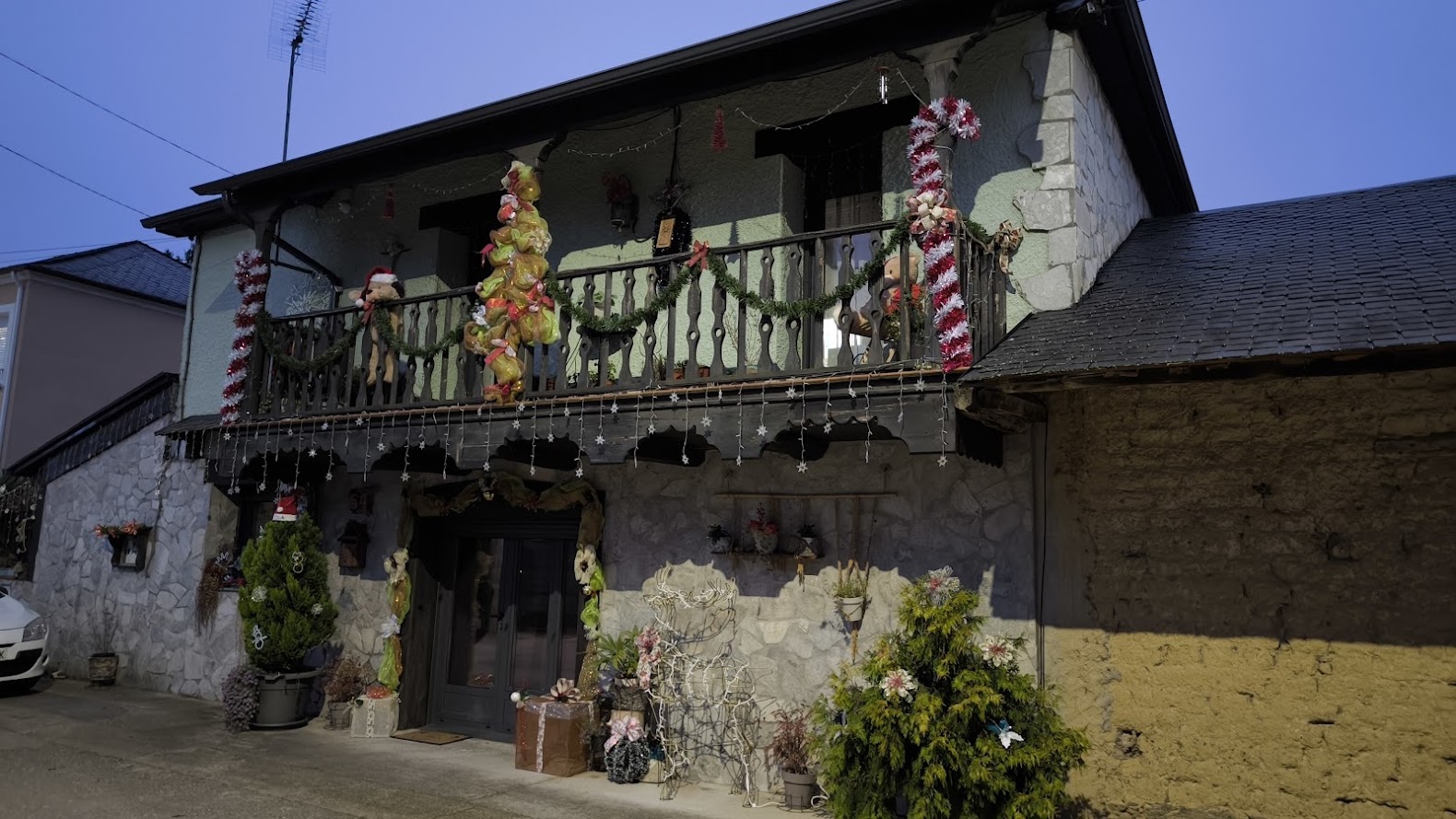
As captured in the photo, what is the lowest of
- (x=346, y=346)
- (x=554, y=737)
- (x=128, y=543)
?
(x=554, y=737)

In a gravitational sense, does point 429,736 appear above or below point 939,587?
below

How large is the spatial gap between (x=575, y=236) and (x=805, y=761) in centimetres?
571

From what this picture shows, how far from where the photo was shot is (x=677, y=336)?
358 inches

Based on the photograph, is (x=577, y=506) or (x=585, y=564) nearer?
(x=585, y=564)

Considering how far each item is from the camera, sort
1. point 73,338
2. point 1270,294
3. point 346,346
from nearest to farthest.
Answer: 1. point 1270,294
2. point 346,346
3. point 73,338

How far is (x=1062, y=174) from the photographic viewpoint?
733 centimetres

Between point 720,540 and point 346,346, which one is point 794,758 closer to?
point 720,540

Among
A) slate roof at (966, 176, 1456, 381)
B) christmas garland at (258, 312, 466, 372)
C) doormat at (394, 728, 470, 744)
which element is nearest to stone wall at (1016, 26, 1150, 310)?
slate roof at (966, 176, 1456, 381)

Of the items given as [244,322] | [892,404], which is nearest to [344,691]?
[244,322]

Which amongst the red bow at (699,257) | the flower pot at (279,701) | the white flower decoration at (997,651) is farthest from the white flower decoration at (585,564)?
the white flower decoration at (997,651)

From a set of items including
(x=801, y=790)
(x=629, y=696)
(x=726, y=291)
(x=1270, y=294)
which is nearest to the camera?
(x=1270, y=294)

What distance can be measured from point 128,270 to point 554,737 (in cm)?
1647

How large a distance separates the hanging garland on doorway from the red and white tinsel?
7.87ft

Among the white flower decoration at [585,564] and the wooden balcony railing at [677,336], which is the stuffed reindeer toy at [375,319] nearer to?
the wooden balcony railing at [677,336]
